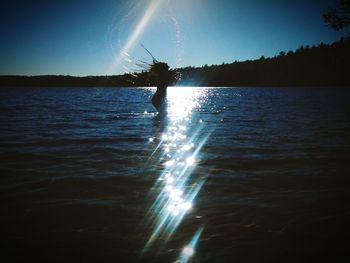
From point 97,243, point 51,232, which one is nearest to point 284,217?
point 97,243

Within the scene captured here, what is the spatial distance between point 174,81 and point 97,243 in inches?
849

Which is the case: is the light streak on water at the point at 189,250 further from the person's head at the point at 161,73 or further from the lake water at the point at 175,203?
the person's head at the point at 161,73

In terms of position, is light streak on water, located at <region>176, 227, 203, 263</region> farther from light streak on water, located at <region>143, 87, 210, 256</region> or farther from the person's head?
the person's head

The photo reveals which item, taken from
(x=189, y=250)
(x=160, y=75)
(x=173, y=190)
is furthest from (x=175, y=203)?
(x=160, y=75)

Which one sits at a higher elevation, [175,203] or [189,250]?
[189,250]

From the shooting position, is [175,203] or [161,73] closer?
[175,203]

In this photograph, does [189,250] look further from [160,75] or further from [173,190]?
[160,75]

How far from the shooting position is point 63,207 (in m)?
5.28

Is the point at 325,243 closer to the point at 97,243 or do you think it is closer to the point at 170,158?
the point at 97,243

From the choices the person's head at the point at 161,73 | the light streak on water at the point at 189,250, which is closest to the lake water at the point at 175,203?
the light streak on water at the point at 189,250

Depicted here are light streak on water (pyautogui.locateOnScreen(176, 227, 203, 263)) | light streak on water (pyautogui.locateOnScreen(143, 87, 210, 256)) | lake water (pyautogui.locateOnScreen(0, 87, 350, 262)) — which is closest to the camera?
light streak on water (pyautogui.locateOnScreen(176, 227, 203, 263))

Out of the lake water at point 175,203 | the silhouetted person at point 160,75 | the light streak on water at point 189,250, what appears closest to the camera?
the light streak on water at point 189,250

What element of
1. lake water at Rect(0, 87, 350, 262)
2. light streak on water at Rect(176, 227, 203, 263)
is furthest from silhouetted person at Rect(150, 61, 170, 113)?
light streak on water at Rect(176, 227, 203, 263)

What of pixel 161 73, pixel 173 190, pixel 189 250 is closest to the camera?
pixel 189 250
